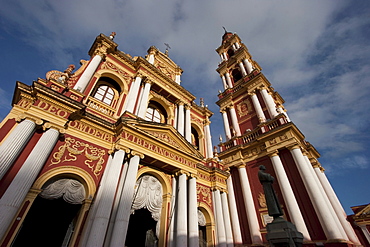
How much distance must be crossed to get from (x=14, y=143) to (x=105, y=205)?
11.0 feet

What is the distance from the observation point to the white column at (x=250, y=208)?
9.99 meters

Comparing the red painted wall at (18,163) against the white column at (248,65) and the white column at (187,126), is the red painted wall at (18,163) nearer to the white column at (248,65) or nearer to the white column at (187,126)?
the white column at (187,126)

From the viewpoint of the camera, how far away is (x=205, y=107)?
1614 centimetres

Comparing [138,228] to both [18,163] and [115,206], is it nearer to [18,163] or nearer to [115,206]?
[115,206]

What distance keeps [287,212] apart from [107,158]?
9.71 meters

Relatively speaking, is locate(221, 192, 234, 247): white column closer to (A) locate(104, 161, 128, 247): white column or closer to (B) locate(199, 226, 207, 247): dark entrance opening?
(B) locate(199, 226, 207, 247): dark entrance opening

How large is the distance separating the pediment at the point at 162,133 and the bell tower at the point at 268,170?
4.78 m

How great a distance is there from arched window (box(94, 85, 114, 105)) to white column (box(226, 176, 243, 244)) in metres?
9.79

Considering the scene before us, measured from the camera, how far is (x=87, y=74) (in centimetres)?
887

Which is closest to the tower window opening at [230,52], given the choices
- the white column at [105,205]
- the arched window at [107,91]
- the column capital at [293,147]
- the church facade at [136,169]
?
the church facade at [136,169]

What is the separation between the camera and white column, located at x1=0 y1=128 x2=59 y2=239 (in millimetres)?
4488

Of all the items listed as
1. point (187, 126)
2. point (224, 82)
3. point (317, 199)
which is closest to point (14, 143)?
point (187, 126)

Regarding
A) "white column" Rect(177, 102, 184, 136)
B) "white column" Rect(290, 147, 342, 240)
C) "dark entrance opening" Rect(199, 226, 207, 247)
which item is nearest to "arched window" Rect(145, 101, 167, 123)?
"white column" Rect(177, 102, 184, 136)

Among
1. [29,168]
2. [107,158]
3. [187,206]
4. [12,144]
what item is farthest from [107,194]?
[187,206]
